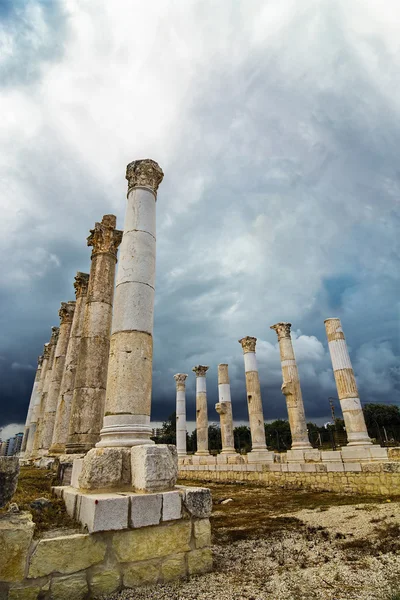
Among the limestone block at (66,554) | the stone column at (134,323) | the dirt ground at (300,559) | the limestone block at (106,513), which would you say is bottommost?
the dirt ground at (300,559)

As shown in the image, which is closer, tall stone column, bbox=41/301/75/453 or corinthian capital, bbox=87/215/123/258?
corinthian capital, bbox=87/215/123/258

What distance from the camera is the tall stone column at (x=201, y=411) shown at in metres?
29.0

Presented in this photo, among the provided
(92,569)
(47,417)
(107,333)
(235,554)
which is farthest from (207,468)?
(92,569)

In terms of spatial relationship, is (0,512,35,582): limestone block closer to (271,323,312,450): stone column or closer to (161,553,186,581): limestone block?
(161,553,186,581): limestone block

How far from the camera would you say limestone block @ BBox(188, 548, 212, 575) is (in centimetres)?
489

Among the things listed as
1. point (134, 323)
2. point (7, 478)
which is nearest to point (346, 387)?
point (134, 323)

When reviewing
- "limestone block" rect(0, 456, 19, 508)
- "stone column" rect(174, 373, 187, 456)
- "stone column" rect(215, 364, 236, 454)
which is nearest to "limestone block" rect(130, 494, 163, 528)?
"limestone block" rect(0, 456, 19, 508)

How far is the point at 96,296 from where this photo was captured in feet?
39.8

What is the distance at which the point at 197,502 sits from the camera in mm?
5277

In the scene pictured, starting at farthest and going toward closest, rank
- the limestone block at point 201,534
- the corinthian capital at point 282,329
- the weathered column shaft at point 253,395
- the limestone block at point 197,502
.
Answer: the corinthian capital at point 282,329, the weathered column shaft at point 253,395, the limestone block at point 197,502, the limestone block at point 201,534

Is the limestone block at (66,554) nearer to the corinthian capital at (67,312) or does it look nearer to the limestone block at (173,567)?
the limestone block at (173,567)

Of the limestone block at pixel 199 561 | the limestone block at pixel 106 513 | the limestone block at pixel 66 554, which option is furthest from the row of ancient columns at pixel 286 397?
the limestone block at pixel 66 554

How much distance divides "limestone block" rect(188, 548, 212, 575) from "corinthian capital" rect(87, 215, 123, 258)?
10.2 m

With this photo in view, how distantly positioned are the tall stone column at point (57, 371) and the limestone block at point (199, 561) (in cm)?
1620
